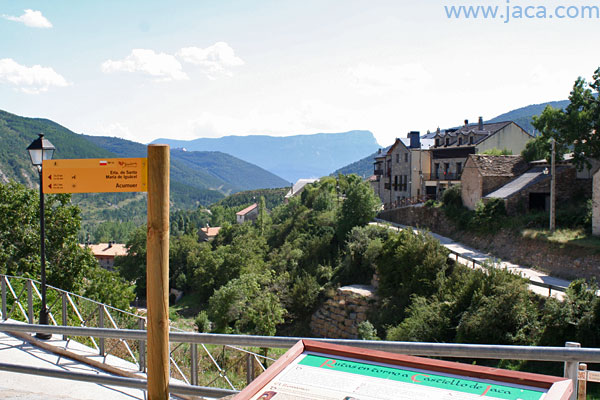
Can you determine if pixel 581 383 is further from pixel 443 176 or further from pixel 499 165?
pixel 443 176

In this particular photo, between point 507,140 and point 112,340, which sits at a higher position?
point 507,140

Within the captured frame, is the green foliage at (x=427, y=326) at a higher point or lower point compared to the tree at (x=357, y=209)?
lower

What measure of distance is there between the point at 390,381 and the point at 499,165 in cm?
3104

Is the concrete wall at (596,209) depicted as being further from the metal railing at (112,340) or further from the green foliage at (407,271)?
the metal railing at (112,340)

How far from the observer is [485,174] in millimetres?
29812

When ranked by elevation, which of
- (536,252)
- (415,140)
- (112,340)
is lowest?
(112,340)

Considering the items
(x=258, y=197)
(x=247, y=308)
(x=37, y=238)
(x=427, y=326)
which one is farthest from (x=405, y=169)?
(x=258, y=197)

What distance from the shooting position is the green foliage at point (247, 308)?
90.7 feet

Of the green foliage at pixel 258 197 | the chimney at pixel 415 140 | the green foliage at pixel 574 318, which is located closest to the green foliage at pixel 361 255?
the green foliage at pixel 574 318

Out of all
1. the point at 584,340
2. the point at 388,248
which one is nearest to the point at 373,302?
the point at 388,248

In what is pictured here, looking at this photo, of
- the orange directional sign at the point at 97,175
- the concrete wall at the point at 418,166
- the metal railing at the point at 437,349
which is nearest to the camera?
the metal railing at the point at 437,349

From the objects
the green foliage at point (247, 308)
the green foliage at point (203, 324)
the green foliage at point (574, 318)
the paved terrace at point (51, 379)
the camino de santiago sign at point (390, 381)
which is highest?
the camino de santiago sign at point (390, 381)

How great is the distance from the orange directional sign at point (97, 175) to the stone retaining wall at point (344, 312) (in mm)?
21601

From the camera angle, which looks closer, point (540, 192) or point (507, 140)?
point (540, 192)
